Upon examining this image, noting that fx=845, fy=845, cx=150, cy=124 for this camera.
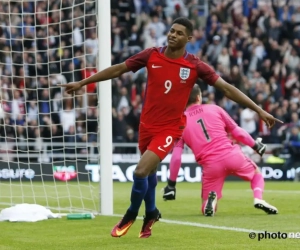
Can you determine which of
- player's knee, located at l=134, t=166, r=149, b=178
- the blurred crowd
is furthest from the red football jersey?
the blurred crowd

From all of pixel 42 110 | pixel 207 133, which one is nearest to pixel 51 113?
pixel 42 110

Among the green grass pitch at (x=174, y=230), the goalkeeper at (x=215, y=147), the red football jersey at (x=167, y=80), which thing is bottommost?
the green grass pitch at (x=174, y=230)

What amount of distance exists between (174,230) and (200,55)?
53.3 ft

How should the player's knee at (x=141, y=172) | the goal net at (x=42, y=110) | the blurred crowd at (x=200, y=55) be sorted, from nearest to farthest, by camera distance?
the player's knee at (x=141, y=172), the goal net at (x=42, y=110), the blurred crowd at (x=200, y=55)

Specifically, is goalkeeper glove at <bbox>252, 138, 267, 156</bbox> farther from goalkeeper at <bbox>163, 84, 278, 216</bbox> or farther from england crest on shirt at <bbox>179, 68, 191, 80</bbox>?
england crest on shirt at <bbox>179, 68, 191, 80</bbox>

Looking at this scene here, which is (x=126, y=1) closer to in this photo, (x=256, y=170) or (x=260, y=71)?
(x=260, y=71)

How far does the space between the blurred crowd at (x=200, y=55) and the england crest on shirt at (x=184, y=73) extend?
12018 millimetres

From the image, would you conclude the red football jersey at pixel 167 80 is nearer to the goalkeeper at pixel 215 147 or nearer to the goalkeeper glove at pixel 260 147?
the goalkeeper at pixel 215 147

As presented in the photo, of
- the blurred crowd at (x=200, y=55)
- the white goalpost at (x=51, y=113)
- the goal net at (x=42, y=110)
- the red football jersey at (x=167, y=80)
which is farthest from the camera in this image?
the blurred crowd at (x=200, y=55)

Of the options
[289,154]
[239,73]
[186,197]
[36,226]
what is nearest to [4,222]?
[36,226]

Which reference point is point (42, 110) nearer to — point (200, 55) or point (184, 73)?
point (200, 55)

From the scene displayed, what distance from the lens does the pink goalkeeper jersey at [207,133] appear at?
11898mm

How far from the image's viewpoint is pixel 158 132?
8930 millimetres

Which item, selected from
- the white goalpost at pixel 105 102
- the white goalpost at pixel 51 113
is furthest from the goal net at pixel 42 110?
the white goalpost at pixel 105 102
